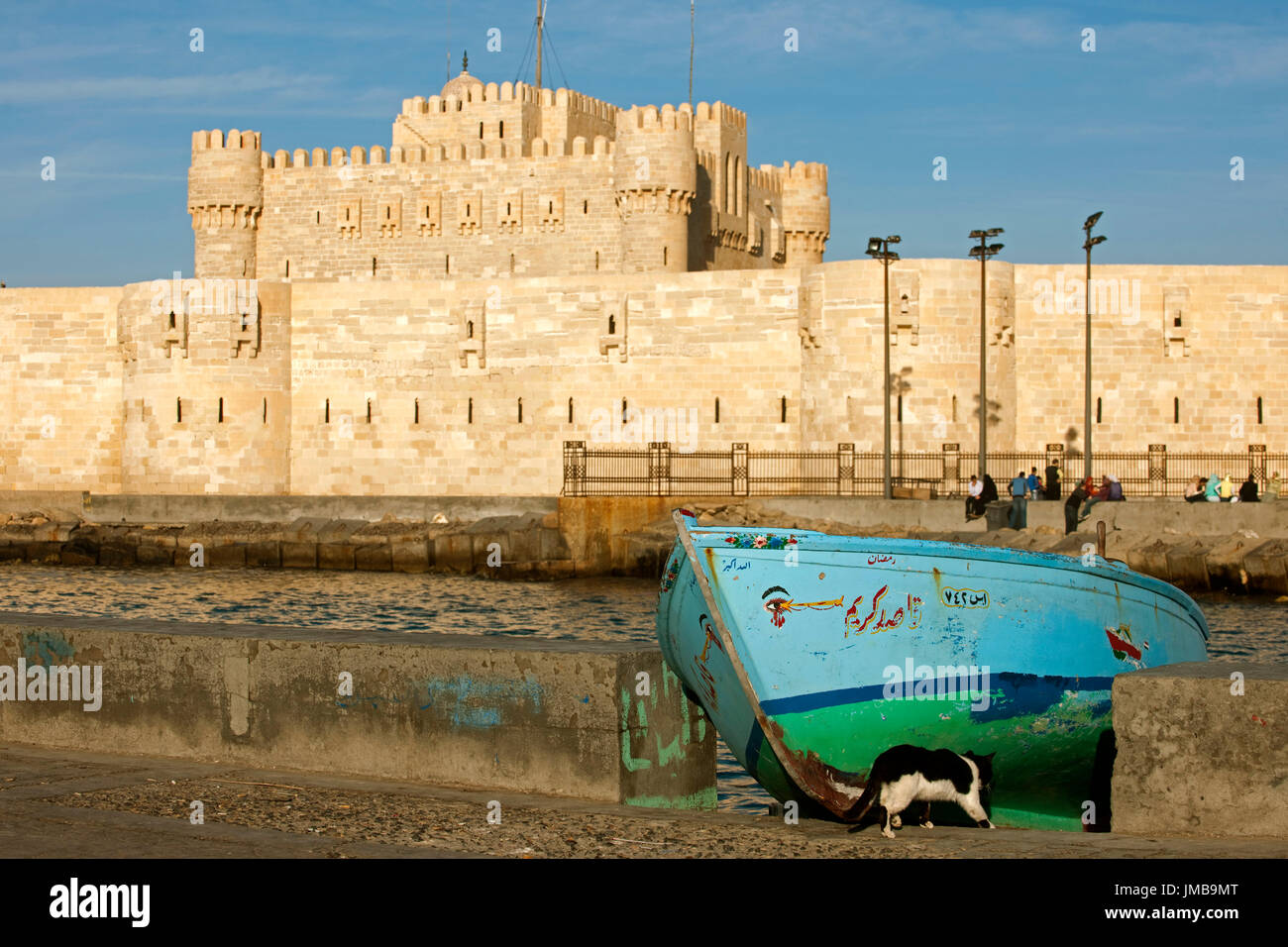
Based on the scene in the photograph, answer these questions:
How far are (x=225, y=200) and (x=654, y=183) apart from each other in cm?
1239

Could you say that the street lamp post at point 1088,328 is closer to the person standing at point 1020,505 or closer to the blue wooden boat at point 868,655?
the person standing at point 1020,505

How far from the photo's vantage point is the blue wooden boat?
6562 mm

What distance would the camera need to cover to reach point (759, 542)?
6719 mm

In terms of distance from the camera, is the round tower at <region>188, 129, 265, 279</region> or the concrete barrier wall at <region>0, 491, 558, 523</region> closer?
the concrete barrier wall at <region>0, 491, 558, 523</region>

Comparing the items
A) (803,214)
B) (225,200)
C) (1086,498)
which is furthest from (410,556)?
(803,214)

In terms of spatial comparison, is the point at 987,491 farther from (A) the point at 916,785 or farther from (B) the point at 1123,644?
(A) the point at 916,785

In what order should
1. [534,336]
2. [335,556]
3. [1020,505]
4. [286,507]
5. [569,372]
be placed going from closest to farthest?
[1020,505] < [335,556] < [286,507] < [569,372] < [534,336]

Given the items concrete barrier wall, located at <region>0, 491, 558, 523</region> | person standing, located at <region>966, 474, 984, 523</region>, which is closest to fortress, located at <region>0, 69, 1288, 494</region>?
concrete barrier wall, located at <region>0, 491, 558, 523</region>

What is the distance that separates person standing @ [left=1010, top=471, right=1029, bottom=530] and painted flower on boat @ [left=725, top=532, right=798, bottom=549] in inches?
733

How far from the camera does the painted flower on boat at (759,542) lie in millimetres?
6684

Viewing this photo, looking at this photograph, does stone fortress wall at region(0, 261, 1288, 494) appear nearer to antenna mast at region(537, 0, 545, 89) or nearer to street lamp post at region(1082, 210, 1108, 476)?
street lamp post at region(1082, 210, 1108, 476)

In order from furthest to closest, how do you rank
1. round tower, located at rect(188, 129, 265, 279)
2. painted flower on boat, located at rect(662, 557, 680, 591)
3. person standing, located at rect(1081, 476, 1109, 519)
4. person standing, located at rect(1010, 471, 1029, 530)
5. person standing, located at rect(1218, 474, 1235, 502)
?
round tower, located at rect(188, 129, 265, 279), person standing, located at rect(1218, 474, 1235, 502), person standing, located at rect(1010, 471, 1029, 530), person standing, located at rect(1081, 476, 1109, 519), painted flower on boat, located at rect(662, 557, 680, 591)

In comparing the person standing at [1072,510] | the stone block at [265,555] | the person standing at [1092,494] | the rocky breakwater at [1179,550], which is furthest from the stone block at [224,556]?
the person standing at [1092,494]

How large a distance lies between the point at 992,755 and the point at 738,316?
24698 millimetres
